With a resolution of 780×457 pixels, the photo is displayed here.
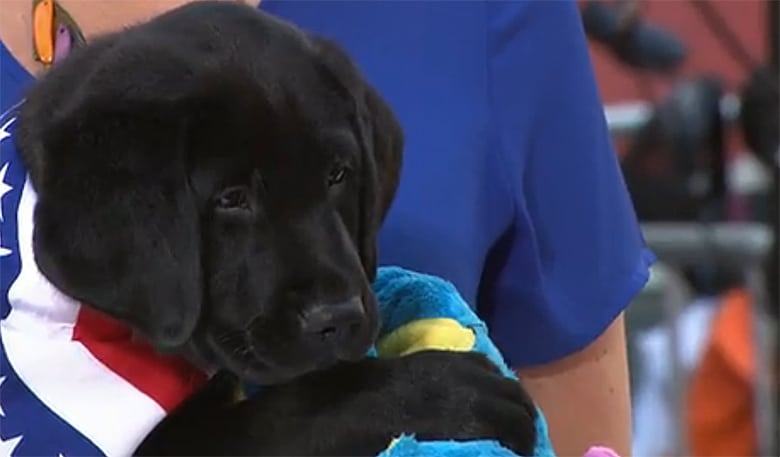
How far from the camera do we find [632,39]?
2605mm

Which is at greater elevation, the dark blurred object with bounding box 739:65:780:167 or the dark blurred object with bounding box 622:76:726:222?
the dark blurred object with bounding box 739:65:780:167

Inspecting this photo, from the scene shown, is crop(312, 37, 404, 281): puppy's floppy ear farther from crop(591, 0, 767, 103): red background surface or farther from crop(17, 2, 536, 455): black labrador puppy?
crop(591, 0, 767, 103): red background surface

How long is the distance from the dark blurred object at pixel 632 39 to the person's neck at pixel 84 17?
4.71 ft

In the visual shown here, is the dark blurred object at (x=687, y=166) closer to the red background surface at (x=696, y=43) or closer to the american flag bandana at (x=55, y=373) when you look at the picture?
the red background surface at (x=696, y=43)

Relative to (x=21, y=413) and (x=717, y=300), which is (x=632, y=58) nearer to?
(x=717, y=300)

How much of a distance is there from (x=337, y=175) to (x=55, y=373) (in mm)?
200

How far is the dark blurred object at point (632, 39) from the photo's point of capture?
8.28 feet

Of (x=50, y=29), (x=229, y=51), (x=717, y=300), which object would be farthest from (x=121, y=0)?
(x=717, y=300)

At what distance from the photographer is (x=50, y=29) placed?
3.20ft

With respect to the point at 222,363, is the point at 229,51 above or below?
above

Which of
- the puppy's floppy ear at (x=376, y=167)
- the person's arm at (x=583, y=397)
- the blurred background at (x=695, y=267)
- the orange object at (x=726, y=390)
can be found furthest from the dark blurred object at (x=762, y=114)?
the puppy's floppy ear at (x=376, y=167)

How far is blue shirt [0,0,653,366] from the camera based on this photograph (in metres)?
1.08

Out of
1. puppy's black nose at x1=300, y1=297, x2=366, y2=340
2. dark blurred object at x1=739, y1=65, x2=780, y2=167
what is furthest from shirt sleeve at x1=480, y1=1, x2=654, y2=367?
dark blurred object at x1=739, y1=65, x2=780, y2=167

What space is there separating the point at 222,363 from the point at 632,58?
6.24 ft
